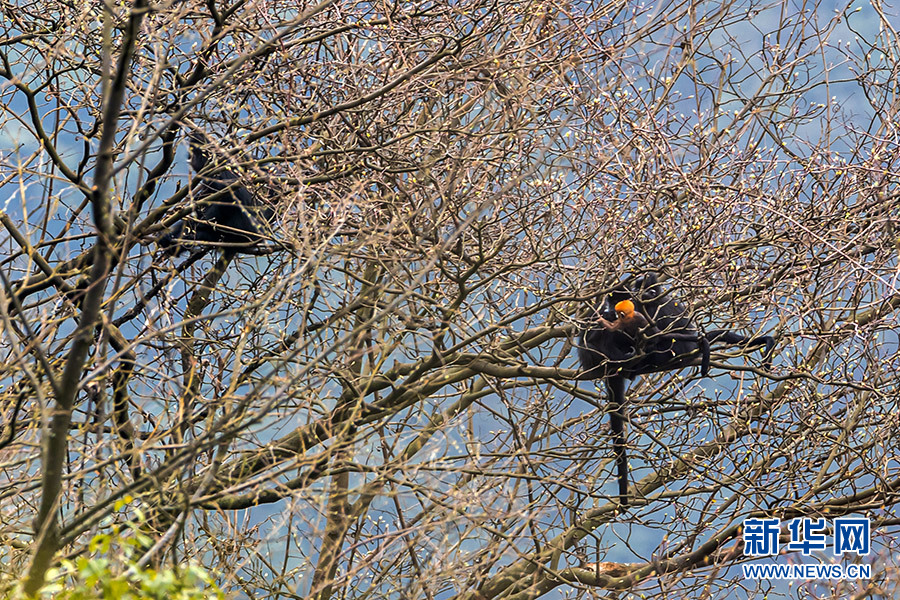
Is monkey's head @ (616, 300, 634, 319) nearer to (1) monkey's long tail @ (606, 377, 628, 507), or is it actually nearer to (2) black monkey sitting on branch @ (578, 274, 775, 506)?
(2) black monkey sitting on branch @ (578, 274, 775, 506)

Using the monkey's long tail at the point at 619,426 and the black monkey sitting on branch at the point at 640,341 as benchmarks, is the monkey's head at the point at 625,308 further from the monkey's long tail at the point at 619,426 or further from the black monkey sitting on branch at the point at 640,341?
the monkey's long tail at the point at 619,426

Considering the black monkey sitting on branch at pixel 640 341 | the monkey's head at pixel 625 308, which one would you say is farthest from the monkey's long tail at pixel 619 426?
the monkey's head at pixel 625 308

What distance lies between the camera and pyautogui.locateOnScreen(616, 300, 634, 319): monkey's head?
5.90m

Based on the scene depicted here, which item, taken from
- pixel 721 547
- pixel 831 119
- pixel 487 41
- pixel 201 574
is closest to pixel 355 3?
pixel 487 41

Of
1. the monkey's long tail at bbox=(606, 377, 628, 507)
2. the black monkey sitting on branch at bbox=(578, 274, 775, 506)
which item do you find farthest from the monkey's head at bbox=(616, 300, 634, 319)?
the monkey's long tail at bbox=(606, 377, 628, 507)

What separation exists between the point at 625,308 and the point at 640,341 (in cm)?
26

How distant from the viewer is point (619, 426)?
691cm

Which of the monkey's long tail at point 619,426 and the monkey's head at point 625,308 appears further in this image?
the monkey's long tail at point 619,426

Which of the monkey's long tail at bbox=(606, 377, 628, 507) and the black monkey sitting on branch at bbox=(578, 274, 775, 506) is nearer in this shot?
the black monkey sitting on branch at bbox=(578, 274, 775, 506)

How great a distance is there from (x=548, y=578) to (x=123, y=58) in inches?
212

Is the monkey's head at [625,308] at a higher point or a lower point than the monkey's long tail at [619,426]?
higher

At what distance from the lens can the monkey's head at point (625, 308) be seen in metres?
5.90

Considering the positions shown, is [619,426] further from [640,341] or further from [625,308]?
[625,308]

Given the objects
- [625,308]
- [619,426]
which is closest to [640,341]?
[625,308]
